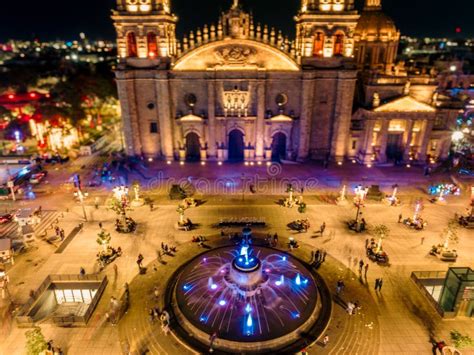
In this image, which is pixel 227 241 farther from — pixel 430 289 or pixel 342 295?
pixel 430 289

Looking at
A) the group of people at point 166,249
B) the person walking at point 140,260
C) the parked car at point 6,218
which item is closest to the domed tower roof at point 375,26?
the group of people at point 166,249

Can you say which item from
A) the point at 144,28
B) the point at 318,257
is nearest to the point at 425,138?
the point at 318,257

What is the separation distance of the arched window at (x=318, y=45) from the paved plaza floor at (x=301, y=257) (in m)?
17.5

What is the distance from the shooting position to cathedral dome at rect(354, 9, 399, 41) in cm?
5872

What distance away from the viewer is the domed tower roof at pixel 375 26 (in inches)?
2312

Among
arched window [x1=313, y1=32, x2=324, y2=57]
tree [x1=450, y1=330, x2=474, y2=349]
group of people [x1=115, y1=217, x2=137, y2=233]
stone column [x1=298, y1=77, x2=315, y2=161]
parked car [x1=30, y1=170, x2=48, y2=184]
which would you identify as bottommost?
tree [x1=450, y1=330, x2=474, y2=349]

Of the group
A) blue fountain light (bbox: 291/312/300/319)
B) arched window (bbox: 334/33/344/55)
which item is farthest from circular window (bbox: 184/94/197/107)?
blue fountain light (bbox: 291/312/300/319)

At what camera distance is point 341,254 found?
33.3m

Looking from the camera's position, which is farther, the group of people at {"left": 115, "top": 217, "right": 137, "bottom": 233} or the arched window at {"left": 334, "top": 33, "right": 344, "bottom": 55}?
the arched window at {"left": 334, "top": 33, "right": 344, "bottom": 55}

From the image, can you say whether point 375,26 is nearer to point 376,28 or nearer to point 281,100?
point 376,28

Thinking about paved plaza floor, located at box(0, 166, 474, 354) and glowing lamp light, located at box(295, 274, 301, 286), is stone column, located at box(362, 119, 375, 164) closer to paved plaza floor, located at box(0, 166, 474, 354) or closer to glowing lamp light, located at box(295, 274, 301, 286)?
paved plaza floor, located at box(0, 166, 474, 354)

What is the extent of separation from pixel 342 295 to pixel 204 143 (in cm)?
3415

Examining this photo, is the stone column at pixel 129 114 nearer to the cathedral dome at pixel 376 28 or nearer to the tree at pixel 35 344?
the tree at pixel 35 344

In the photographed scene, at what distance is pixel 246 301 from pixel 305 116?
3421cm
